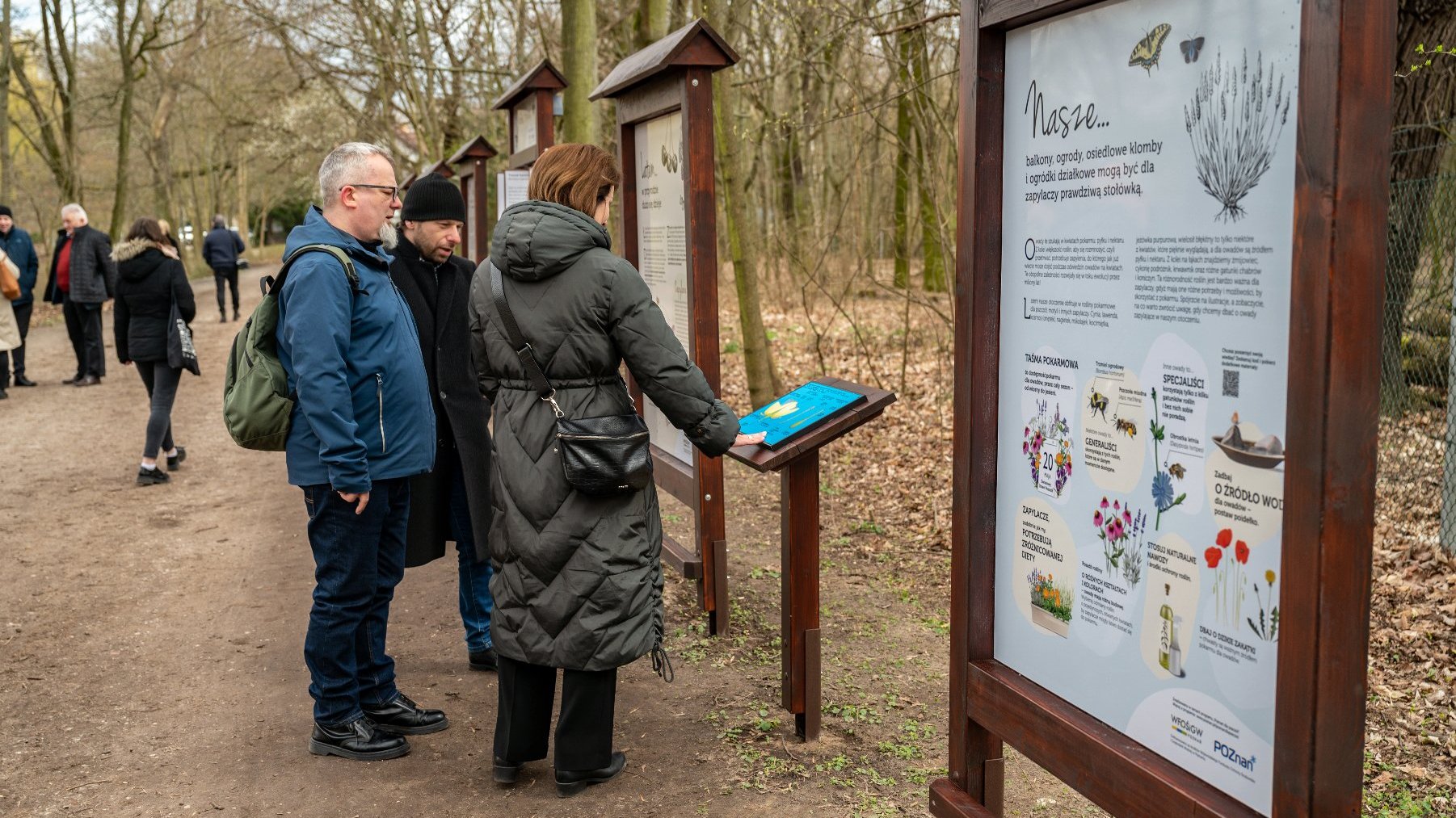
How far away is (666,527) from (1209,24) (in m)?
6.22

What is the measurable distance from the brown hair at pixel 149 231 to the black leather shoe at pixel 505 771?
21.3ft

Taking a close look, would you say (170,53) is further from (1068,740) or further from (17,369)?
(1068,740)

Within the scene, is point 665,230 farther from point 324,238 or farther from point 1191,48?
point 1191,48

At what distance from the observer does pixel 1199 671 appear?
2258 mm

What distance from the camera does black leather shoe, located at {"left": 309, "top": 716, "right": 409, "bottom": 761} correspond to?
4172 millimetres

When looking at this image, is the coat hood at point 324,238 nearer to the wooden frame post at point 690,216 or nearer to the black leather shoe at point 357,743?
the wooden frame post at point 690,216

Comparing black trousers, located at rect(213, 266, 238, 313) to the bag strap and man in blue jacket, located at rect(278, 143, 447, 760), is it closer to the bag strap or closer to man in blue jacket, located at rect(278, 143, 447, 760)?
man in blue jacket, located at rect(278, 143, 447, 760)

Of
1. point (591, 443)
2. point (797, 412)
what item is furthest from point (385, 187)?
point (797, 412)

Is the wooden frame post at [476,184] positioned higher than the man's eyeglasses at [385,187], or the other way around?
the wooden frame post at [476,184]

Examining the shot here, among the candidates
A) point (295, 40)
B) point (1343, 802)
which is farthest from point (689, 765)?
point (295, 40)

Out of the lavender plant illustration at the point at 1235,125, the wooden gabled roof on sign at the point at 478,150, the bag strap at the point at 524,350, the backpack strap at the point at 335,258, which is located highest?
the wooden gabled roof on sign at the point at 478,150

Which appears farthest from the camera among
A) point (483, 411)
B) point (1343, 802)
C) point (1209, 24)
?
point (483, 411)

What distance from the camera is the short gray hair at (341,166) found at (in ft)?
13.3

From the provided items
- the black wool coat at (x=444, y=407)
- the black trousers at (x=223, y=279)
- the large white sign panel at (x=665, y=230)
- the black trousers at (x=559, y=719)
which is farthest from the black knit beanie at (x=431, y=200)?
the black trousers at (x=223, y=279)
